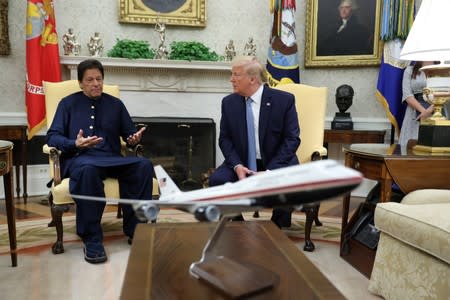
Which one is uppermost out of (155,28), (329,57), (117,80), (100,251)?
(155,28)

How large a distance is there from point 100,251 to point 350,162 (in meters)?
1.77

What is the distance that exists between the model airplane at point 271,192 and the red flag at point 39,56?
3558 mm

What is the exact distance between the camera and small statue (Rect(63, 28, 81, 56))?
14.0 ft

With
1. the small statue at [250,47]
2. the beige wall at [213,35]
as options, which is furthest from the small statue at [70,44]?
the small statue at [250,47]

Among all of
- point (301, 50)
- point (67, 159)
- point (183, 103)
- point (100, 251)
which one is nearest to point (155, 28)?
point (183, 103)

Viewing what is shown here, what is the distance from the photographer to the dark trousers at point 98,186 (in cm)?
260

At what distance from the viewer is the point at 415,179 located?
2.30 metres

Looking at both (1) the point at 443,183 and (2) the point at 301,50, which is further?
(2) the point at 301,50

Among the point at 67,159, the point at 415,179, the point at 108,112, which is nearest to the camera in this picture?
the point at 415,179

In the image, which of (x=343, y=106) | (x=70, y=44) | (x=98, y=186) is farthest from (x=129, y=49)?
(x=343, y=106)

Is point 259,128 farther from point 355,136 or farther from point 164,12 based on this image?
point 164,12

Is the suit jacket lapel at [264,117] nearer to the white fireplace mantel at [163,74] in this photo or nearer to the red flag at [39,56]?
the white fireplace mantel at [163,74]

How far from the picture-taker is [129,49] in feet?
14.3

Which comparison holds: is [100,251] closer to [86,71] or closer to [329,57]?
[86,71]
